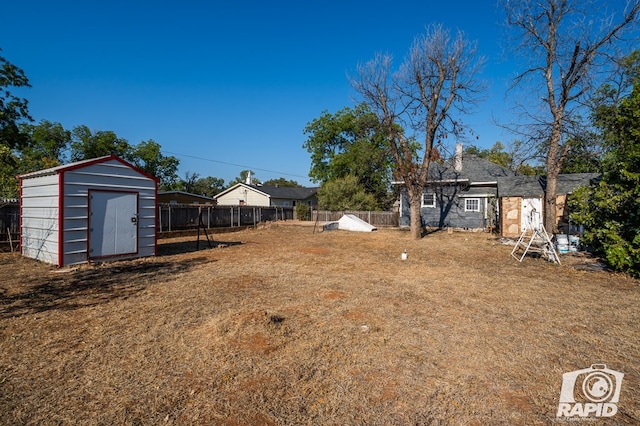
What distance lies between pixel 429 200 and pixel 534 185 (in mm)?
6702

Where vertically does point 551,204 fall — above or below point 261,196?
below

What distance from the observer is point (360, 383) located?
3.21 metres

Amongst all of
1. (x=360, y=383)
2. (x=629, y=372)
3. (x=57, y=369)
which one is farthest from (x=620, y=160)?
(x=57, y=369)

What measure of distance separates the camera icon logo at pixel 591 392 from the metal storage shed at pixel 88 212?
1110 cm

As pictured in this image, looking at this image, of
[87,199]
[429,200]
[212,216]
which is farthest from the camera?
[429,200]

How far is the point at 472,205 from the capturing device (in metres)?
22.2

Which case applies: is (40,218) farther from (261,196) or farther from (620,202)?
(261,196)

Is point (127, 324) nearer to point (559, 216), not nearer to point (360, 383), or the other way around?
point (360, 383)

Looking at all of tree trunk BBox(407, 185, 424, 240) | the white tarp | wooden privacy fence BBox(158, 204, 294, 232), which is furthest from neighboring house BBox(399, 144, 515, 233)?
wooden privacy fence BBox(158, 204, 294, 232)

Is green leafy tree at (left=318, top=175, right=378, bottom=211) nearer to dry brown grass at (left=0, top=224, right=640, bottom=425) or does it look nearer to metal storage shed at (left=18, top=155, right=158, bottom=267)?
metal storage shed at (left=18, top=155, right=158, bottom=267)

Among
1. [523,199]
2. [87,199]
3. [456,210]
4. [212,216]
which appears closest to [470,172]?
[456,210]

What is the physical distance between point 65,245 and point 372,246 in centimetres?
1078

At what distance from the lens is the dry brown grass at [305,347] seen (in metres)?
2.81

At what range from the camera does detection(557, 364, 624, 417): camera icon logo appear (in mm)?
2824
